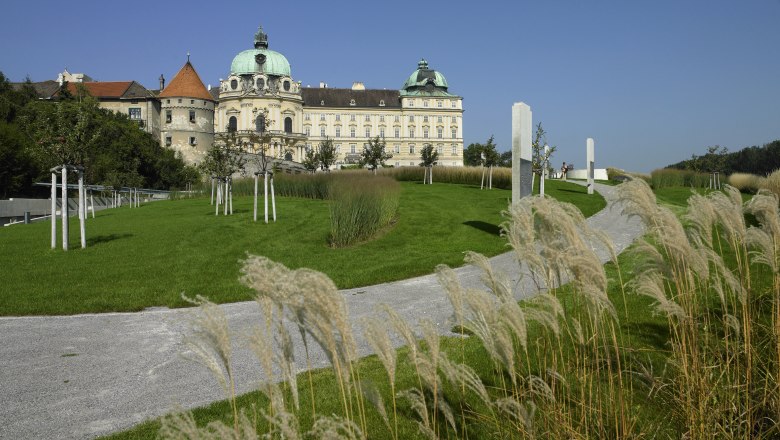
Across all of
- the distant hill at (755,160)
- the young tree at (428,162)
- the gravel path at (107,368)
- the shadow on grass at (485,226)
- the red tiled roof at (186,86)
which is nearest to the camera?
the gravel path at (107,368)

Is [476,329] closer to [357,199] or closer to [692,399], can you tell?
[692,399]

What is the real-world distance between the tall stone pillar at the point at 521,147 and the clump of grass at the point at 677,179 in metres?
20.8

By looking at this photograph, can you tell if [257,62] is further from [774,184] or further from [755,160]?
[774,184]

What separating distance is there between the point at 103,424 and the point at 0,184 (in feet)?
138

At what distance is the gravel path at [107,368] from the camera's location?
5020mm

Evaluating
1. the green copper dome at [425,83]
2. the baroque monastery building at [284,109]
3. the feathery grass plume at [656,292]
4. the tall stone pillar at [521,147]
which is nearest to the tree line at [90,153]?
the baroque monastery building at [284,109]

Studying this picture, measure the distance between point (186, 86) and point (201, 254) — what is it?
71.6 meters

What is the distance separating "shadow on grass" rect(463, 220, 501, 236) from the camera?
56.7 ft

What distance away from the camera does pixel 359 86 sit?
351 feet

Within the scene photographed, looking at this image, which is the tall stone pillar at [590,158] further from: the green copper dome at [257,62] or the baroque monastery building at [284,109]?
the green copper dome at [257,62]

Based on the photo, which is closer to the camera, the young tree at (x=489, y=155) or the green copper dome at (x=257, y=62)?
the young tree at (x=489, y=155)

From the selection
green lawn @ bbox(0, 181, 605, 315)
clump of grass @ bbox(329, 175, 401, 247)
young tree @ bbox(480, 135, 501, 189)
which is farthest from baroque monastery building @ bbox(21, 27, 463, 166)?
clump of grass @ bbox(329, 175, 401, 247)

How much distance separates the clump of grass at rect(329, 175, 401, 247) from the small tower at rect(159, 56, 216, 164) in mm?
65954

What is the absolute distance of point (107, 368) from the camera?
6.45m
